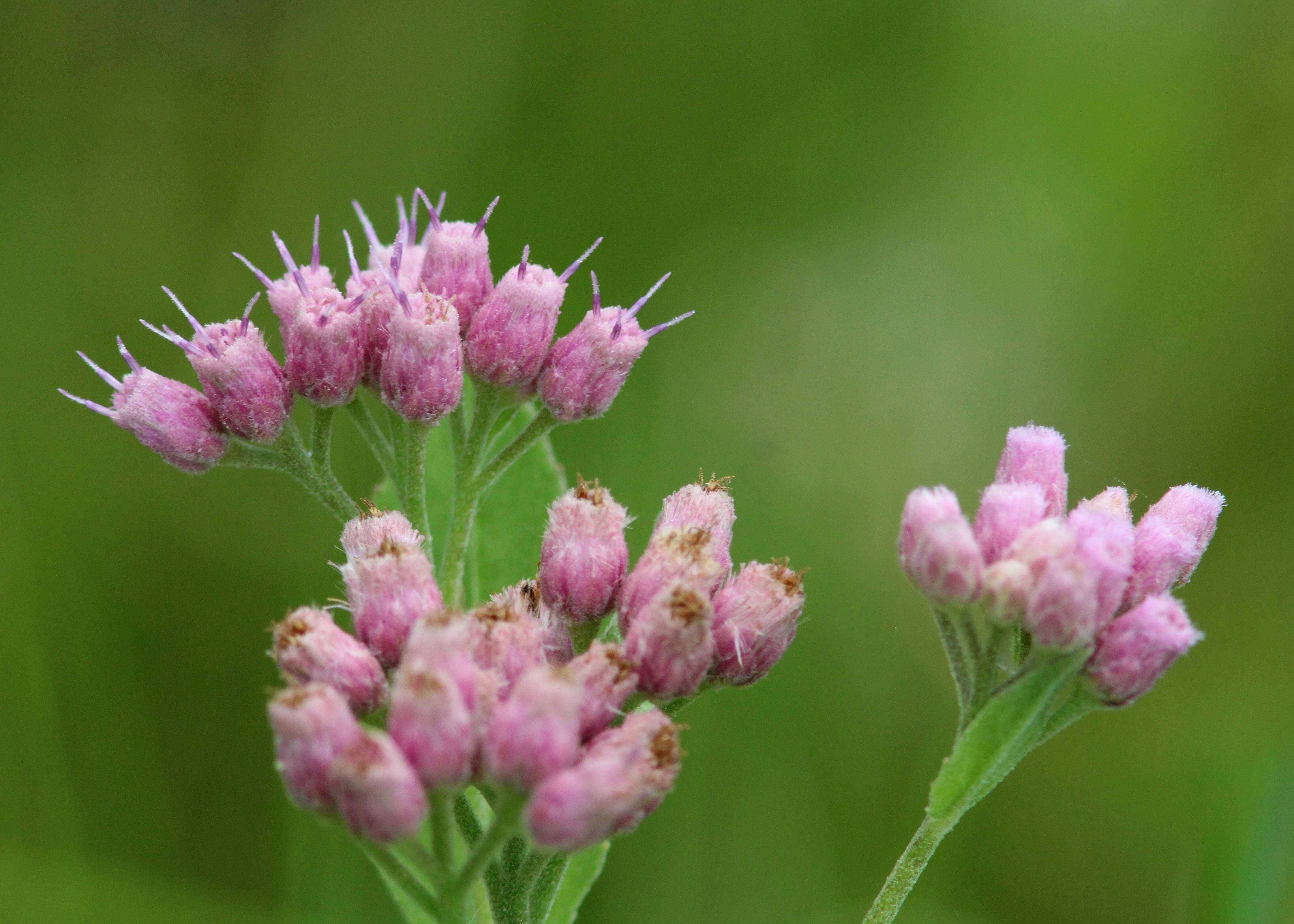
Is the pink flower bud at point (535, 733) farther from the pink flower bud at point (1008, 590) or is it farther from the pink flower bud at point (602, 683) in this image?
the pink flower bud at point (1008, 590)

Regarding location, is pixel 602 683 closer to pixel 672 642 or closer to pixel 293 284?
pixel 672 642

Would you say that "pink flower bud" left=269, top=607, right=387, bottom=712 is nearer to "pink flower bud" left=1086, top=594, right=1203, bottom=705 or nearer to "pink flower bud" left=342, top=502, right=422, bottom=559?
"pink flower bud" left=342, top=502, right=422, bottom=559

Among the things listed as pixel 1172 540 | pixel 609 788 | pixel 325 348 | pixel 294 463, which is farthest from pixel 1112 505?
pixel 294 463

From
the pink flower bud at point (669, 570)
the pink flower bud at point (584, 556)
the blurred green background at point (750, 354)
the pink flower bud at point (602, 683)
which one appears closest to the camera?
the pink flower bud at point (602, 683)

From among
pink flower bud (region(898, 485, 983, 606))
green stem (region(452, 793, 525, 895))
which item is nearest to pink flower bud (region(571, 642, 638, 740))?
green stem (region(452, 793, 525, 895))

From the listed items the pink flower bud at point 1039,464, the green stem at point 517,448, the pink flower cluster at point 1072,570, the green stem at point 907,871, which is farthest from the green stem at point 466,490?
the pink flower bud at point 1039,464
